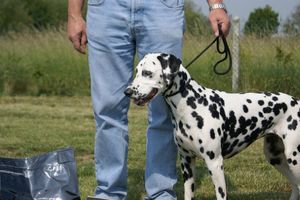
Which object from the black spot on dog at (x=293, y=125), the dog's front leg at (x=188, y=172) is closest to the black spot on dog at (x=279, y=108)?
the black spot on dog at (x=293, y=125)

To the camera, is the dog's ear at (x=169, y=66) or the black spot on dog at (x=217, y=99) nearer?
the dog's ear at (x=169, y=66)

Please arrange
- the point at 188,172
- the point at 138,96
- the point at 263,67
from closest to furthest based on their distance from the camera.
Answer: the point at 138,96 < the point at 188,172 < the point at 263,67

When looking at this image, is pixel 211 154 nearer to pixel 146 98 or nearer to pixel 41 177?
pixel 146 98

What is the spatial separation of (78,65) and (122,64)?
10.5m

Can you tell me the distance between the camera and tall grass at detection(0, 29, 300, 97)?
40.7 feet

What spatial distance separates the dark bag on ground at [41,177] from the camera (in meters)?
4.24

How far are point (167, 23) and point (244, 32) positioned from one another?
370 inches

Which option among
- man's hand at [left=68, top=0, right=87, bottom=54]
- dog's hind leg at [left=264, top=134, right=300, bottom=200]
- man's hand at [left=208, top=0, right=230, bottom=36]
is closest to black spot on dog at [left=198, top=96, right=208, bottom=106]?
man's hand at [left=208, top=0, right=230, bottom=36]

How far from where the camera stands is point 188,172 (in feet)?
15.2

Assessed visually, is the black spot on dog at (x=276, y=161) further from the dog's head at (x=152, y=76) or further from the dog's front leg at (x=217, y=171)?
the dog's head at (x=152, y=76)

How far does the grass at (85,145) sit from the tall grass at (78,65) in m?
1.08

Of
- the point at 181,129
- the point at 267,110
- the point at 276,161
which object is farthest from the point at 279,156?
the point at 181,129

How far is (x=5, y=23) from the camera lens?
97.7 ft

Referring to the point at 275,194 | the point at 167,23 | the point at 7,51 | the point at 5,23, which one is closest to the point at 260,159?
the point at 275,194
